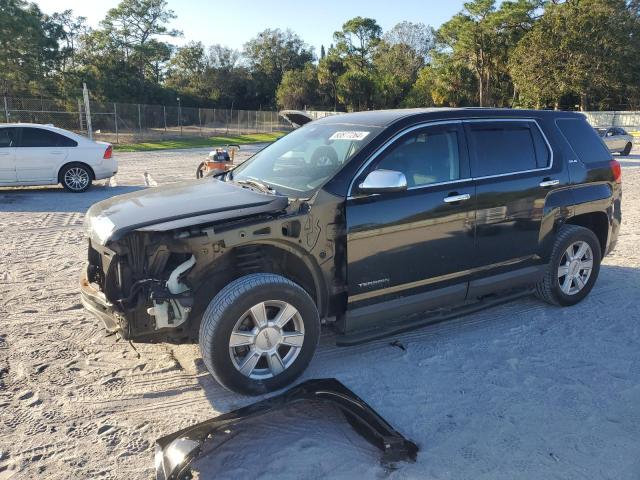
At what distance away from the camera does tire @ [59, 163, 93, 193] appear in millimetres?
12344

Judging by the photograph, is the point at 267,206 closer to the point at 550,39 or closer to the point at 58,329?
the point at 58,329

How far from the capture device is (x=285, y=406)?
3.34m

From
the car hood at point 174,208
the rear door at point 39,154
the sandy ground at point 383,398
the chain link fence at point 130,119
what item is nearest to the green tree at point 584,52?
the chain link fence at point 130,119

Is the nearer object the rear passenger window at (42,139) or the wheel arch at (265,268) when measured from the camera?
the wheel arch at (265,268)

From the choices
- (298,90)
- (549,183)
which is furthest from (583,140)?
(298,90)

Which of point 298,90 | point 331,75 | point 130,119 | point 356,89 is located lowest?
point 130,119

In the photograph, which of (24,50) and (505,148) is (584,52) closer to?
(505,148)

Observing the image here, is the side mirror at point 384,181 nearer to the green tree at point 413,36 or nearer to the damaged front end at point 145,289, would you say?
the damaged front end at point 145,289

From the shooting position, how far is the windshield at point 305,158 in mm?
4051

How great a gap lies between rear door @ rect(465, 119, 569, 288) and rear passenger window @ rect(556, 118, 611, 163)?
1.30 feet

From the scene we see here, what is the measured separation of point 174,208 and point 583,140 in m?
4.18

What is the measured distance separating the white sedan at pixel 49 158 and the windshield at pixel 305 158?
353 inches

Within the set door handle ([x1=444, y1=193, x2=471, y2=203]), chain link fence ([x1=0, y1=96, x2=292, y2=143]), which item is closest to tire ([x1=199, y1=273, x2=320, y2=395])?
door handle ([x1=444, y1=193, x2=471, y2=203])

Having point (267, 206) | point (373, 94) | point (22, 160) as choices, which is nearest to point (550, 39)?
point (373, 94)
